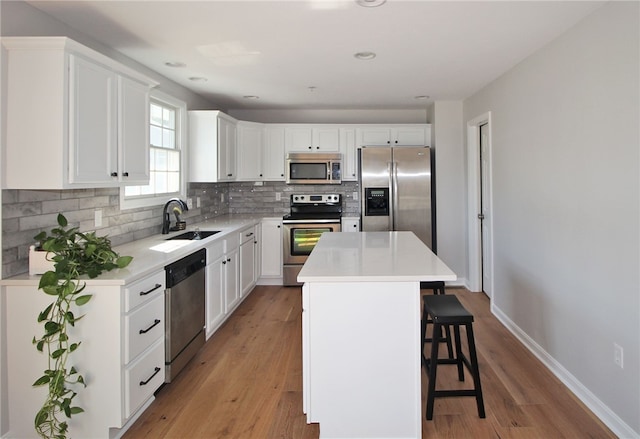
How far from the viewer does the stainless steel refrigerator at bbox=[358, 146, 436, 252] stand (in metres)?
5.15

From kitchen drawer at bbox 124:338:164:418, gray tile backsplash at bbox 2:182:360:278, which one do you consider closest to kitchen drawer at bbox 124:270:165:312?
kitchen drawer at bbox 124:338:164:418

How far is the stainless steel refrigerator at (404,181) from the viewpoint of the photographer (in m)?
5.15

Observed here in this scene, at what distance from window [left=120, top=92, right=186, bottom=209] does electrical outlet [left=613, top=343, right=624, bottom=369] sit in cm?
339

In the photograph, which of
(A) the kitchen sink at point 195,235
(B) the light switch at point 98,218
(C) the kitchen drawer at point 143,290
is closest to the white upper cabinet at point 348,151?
(A) the kitchen sink at point 195,235

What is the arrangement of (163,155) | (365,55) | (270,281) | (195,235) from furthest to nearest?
(270,281) → (163,155) → (195,235) → (365,55)

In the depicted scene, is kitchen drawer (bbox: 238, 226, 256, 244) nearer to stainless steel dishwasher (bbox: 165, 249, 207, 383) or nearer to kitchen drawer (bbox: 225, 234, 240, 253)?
kitchen drawer (bbox: 225, 234, 240, 253)

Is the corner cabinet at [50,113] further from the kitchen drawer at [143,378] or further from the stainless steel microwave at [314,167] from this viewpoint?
the stainless steel microwave at [314,167]

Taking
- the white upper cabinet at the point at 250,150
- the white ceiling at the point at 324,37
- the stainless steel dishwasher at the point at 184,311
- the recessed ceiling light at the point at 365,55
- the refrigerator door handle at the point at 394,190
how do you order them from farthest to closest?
the white upper cabinet at the point at 250,150 < the refrigerator door handle at the point at 394,190 < the recessed ceiling light at the point at 365,55 < the stainless steel dishwasher at the point at 184,311 < the white ceiling at the point at 324,37

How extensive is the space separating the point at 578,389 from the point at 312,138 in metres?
4.06

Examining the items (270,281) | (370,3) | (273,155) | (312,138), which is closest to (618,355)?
(370,3)

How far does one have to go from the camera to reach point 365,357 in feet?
6.91

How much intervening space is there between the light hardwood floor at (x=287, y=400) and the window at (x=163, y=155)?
4.50 ft

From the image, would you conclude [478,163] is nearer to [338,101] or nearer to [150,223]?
[338,101]

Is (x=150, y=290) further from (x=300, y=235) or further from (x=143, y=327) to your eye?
(x=300, y=235)
